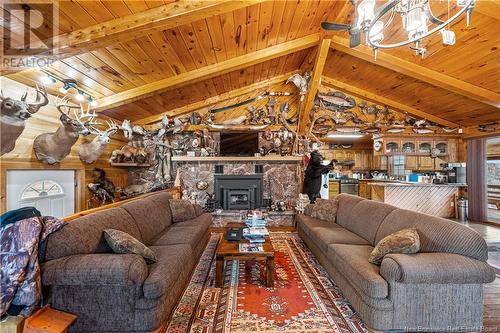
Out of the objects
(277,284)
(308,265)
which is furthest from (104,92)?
(308,265)

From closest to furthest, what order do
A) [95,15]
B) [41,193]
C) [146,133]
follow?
[95,15] → [41,193] → [146,133]

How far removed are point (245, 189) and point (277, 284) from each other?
3446 millimetres

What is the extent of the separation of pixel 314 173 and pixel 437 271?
3.73 metres

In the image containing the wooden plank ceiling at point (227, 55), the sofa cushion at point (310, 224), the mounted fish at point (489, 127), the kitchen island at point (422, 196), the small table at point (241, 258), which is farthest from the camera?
the kitchen island at point (422, 196)

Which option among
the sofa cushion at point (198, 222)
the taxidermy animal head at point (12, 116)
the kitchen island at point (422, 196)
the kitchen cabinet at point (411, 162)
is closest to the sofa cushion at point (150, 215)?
the sofa cushion at point (198, 222)

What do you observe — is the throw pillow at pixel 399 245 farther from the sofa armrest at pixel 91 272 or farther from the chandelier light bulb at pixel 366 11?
the sofa armrest at pixel 91 272

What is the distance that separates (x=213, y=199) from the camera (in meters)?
6.24

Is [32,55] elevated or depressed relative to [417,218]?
elevated

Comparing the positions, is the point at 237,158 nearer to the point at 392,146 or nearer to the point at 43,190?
the point at 43,190

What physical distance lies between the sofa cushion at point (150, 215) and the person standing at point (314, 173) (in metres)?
3.14

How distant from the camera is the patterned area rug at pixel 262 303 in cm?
219

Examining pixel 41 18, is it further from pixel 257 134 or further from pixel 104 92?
pixel 257 134

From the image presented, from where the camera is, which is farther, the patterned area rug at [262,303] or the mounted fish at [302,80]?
the mounted fish at [302,80]

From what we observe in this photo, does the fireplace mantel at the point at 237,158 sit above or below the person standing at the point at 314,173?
above
